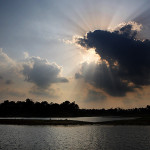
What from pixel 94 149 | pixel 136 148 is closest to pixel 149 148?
pixel 136 148

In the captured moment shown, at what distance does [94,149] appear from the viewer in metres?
41.3

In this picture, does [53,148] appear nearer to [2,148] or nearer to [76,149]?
[76,149]

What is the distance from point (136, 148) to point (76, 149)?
43.0 feet

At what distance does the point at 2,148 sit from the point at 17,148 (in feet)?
10.2

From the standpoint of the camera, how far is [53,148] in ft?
140

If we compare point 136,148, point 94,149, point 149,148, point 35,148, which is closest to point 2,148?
point 35,148

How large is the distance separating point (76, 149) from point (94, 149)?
12.8 ft

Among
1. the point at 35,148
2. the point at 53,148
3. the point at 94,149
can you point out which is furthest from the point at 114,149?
the point at 35,148

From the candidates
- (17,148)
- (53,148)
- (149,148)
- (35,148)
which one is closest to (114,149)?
(149,148)

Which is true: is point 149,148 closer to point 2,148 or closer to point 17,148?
point 17,148

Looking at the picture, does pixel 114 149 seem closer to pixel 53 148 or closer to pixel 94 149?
pixel 94 149

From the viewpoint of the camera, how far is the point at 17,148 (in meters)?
41.5

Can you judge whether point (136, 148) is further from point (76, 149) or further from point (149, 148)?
point (76, 149)

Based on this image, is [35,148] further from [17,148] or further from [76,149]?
[76,149]
